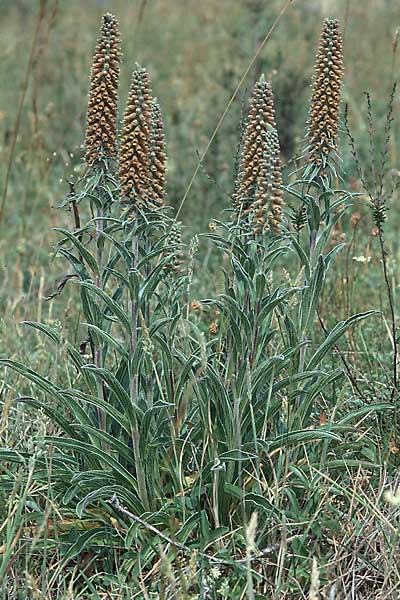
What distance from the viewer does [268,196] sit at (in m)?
2.64

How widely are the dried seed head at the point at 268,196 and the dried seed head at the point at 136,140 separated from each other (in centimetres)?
34

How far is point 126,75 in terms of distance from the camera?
802 centimetres

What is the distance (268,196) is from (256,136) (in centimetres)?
20

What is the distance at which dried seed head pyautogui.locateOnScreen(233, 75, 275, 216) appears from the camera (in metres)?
2.67

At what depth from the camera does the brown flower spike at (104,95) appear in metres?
2.72

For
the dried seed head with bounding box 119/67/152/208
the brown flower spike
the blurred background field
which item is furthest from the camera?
the blurred background field

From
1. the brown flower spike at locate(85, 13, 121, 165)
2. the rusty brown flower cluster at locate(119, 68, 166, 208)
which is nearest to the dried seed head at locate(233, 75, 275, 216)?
the rusty brown flower cluster at locate(119, 68, 166, 208)

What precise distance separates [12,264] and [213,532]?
10.3ft

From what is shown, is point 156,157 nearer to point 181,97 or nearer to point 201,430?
point 201,430

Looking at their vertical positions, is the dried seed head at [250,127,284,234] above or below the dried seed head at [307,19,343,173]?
below

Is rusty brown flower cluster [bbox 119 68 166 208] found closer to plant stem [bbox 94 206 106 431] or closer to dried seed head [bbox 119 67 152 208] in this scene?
dried seed head [bbox 119 67 152 208]

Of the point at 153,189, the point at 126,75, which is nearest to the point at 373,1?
the point at 126,75

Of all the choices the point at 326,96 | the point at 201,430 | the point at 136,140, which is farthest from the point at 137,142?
the point at 201,430

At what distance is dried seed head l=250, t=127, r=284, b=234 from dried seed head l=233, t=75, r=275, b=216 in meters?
0.03
